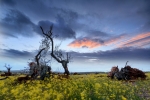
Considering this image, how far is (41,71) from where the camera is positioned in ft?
80.8

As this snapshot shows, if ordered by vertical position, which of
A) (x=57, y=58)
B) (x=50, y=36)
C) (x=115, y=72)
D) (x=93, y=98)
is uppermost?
(x=50, y=36)

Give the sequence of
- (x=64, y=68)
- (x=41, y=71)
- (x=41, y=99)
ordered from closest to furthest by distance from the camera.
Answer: (x=41, y=99)
(x=41, y=71)
(x=64, y=68)

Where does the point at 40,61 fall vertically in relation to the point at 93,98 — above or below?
above

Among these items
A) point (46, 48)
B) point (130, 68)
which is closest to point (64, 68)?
point (46, 48)

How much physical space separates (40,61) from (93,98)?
1778 cm

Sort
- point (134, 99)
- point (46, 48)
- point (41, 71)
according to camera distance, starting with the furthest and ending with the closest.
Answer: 1. point (46, 48)
2. point (41, 71)
3. point (134, 99)

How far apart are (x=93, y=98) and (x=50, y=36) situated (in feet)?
63.3

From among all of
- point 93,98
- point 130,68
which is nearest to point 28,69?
point 130,68

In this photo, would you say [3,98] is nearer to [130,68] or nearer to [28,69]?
[28,69]

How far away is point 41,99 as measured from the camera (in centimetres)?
841

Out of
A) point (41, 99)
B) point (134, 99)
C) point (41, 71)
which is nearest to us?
point (41, 99)

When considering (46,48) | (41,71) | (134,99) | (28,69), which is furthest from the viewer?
(46,48)

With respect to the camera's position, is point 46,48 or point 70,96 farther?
point 46,48

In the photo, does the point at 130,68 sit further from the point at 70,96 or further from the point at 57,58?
the point at 70,96
